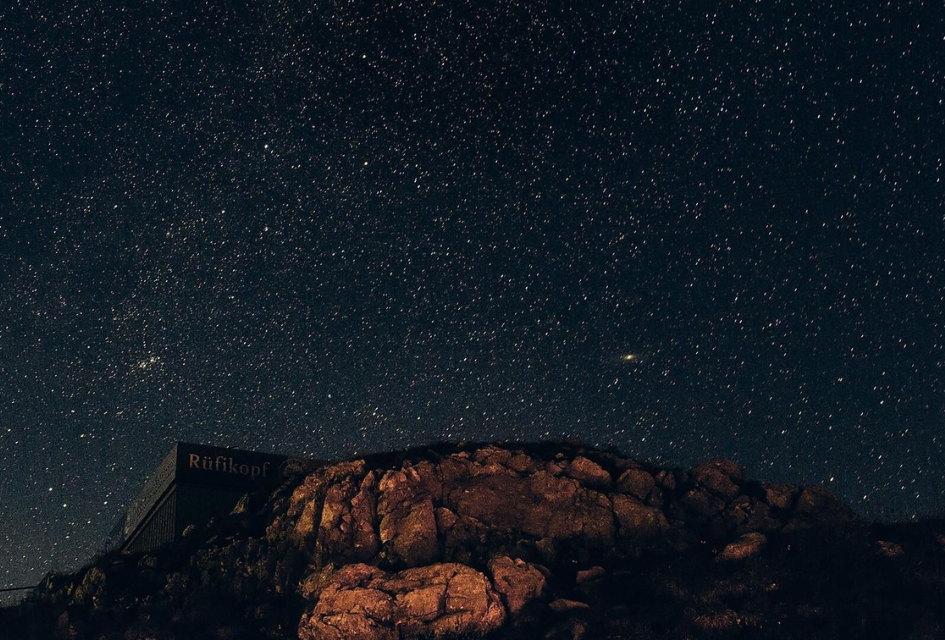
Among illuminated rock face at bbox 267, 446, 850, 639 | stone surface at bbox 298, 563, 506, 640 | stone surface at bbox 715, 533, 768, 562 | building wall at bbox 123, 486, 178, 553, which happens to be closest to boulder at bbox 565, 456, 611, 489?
illuminated rock face at bbox 267, 446, 850, 639

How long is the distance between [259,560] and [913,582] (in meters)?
40.5

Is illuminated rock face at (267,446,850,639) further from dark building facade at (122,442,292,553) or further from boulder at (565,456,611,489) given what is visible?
dark building facade at (122,442,292,553)

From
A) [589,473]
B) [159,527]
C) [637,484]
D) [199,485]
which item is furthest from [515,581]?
[159,527]

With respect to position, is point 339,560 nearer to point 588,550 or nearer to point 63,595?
point 588,550

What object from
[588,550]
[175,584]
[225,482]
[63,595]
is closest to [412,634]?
[588,550]

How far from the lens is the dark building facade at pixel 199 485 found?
78.6 meters

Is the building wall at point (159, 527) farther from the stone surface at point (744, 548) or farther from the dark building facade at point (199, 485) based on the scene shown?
the stone surface at point (744, 548)

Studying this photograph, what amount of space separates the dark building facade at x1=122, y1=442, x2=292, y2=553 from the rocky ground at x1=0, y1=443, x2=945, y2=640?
9594 mm

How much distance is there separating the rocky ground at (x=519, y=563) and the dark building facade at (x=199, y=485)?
9.59 metres

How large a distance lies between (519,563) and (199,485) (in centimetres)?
3953

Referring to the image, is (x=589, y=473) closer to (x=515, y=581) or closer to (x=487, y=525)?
(x=487, y=525)

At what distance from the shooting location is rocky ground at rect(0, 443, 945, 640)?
47250mm

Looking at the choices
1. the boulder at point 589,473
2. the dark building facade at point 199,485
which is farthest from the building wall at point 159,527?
the boulder at point 589,473

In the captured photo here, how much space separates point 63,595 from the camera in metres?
64.1
